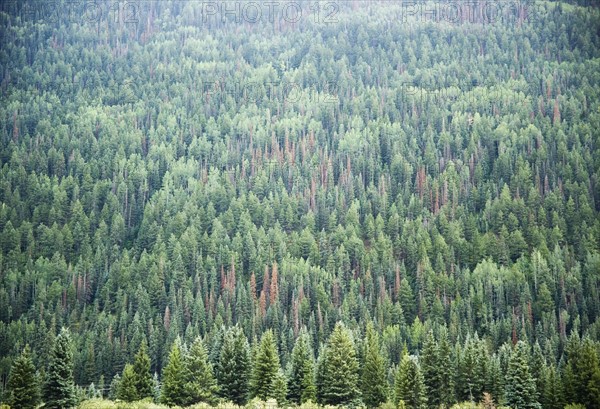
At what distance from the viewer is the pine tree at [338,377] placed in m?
100

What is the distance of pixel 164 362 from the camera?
6821 inches

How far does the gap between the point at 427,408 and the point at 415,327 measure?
279 ft

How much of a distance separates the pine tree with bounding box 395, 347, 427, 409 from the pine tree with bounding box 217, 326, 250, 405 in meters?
20.8

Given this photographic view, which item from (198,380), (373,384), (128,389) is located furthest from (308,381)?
(128,389)

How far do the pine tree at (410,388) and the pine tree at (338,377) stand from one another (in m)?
5.84

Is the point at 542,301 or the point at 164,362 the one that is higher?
the point at 542,301

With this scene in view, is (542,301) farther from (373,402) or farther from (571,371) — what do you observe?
(373,402)

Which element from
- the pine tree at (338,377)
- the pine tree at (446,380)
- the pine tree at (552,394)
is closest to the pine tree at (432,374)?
the pine tree at (446,380)

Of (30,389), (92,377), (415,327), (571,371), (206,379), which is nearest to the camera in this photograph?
(30,389)

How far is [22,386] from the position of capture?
3711 inches

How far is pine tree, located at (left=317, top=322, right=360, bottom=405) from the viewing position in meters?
100

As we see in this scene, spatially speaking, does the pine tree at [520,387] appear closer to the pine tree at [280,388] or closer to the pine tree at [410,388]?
the pine tree at [410,388]

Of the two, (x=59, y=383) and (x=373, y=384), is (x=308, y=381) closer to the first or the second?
(x=373, y=384)

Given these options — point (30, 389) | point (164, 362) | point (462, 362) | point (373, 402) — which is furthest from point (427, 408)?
point (164, 362)
